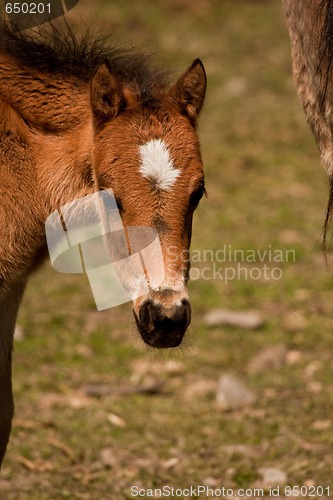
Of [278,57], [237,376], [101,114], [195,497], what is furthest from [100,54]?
[278,57]

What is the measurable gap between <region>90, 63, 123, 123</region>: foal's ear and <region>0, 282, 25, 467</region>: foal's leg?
1.12 meters

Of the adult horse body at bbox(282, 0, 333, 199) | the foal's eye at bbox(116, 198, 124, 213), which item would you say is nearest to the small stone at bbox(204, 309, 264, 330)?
the adult horse body at bbox(282, 0, 333, 199)

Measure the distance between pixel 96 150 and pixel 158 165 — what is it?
13.4 inches

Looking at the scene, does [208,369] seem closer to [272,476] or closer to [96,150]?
[272,476]

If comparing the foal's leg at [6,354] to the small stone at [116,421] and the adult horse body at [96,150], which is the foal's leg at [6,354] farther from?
the small stone at [116,421]

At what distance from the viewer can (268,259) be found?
9352mm

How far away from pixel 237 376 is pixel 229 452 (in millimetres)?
1300

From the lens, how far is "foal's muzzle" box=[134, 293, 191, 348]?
4070mm

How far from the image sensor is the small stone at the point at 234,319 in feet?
26.4

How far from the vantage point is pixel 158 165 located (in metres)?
4.24

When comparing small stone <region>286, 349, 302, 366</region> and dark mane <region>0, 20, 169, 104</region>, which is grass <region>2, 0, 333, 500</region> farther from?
dark mane <region>0, 20, 169, 104</region>

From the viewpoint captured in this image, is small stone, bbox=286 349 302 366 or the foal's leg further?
small stone, bbox=286 349 302 366

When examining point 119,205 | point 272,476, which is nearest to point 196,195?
point 119,205

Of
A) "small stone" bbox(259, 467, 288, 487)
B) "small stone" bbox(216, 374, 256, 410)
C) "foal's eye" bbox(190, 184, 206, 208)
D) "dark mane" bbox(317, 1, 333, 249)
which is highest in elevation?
"dark mane" bbox(317, 1, 333, 249)
